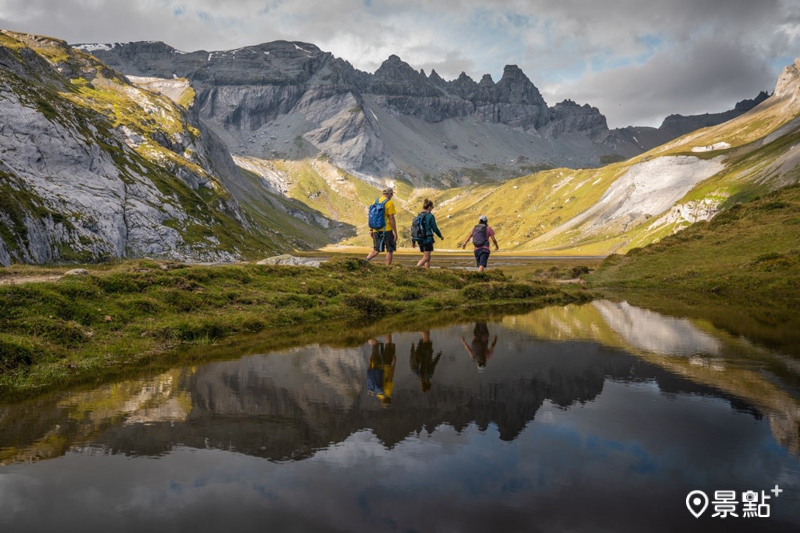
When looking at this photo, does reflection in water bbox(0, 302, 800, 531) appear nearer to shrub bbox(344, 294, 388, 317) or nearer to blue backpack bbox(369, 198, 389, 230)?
shrub bbox(344, 294, 388, 317)

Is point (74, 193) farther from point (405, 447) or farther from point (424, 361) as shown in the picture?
point (405, 447)

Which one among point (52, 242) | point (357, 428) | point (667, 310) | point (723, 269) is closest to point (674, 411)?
point (357, 428)

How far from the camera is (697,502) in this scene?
446 centimetres

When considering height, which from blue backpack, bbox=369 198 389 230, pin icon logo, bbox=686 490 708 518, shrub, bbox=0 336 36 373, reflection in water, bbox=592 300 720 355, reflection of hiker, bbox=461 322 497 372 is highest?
blue backpack, bbox=369 198 389 230

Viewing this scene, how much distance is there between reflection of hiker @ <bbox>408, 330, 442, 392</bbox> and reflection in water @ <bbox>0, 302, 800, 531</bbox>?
0.09 metres

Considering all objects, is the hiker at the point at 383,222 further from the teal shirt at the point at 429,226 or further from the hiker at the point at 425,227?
the teal shirt at the point at 429,226

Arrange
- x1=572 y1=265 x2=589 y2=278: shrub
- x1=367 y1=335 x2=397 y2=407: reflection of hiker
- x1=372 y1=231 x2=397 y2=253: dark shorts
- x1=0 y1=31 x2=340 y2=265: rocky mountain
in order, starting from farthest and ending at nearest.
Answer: x1=0 y1=31 x2=340 y2=265: rocky mountain
x1=572 y1=265 x2=589 y2=278: shrub
x1=372 y1=231 x2=397 y2=253: dark shorts
x1=367 y1=335 x2=397 y2=407: reflection of hiker

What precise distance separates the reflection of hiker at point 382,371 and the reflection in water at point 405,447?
55mm

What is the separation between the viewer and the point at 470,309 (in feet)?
61.9

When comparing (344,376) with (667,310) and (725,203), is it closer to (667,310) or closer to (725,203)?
(667,310)

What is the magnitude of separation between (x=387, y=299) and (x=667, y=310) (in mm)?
11179

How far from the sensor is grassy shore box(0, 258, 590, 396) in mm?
9578

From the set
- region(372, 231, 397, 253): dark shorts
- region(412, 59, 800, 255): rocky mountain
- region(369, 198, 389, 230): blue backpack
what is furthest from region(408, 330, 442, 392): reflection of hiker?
region(412, 59, 800, 255): rocky mountain

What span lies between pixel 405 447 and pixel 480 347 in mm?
6066
